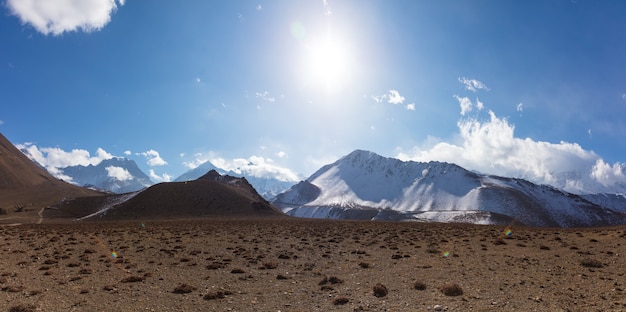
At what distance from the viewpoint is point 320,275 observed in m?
21.1

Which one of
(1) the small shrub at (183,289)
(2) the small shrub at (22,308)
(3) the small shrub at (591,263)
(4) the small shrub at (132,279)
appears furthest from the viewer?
(3) the small shrub at (591,263)

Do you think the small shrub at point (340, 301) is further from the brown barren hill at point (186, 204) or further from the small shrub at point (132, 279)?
the brown barren hill at point (186, 204)

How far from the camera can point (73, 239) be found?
36.1 meters

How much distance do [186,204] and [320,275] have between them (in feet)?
295

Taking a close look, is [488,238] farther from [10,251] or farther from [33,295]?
[10,251]

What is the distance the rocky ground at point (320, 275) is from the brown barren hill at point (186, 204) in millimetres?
63380

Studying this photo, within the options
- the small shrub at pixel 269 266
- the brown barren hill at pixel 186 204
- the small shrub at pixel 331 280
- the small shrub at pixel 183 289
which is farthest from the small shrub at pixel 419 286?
the brown barren hill at pixel 186 204

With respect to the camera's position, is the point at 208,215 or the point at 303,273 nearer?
the point at 303,273

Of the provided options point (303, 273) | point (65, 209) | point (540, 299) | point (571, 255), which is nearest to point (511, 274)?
point (540, 299)

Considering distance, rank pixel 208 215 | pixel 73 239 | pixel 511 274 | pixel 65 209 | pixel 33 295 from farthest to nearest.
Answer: pixel 65 209
pixel 208 215
pixel 73 239
pixel 511 274
pixel 33 295

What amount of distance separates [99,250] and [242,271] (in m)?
15.8

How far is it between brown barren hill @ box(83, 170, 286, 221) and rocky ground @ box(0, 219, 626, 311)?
63380 millimetres

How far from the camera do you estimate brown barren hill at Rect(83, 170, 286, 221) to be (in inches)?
3743

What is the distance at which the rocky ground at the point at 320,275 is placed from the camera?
14883 millimetres
